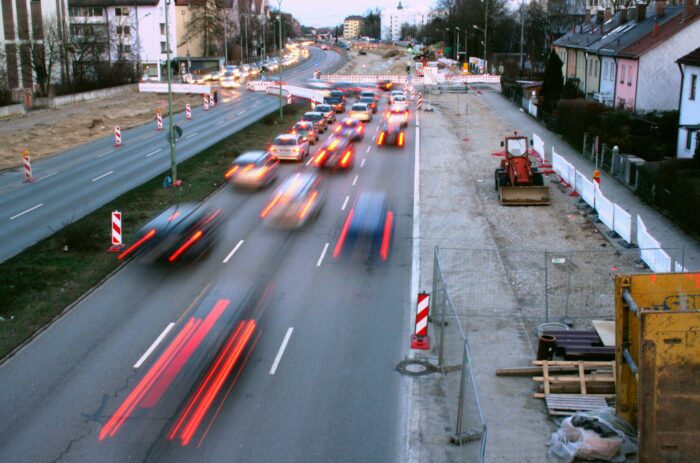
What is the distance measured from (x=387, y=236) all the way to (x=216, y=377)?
11244mm

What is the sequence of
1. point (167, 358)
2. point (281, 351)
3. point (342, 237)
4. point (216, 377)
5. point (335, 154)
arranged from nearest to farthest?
point (216, 377), point (167, 358), point (281, 351), point (342, 237), point (335, 154)

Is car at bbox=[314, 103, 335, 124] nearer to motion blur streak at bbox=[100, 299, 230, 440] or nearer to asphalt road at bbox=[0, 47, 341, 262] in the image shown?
asphalt road at bbox=[0, 47, 341, 262]

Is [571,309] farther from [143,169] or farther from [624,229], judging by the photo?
[143,169]

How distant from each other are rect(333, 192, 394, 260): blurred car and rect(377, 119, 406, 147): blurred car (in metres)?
15.6

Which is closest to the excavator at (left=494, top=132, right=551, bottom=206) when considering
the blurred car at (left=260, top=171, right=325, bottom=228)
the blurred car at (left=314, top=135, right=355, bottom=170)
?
the blurred car at (left=260, top=171, right=325, bottom=228)

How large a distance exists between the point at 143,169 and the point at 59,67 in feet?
169

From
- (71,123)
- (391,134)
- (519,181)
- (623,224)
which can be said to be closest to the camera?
(623,224)

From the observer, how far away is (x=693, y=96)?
32.4 meters

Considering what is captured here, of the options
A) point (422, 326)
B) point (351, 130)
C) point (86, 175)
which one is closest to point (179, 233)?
point (422, 326)

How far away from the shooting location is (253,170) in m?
35.4

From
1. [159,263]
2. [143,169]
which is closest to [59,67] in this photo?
[143,169]

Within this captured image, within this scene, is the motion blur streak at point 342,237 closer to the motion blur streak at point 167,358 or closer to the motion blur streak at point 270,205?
the motion blur streak at point 270,205

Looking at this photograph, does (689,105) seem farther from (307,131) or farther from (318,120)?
(318,120)

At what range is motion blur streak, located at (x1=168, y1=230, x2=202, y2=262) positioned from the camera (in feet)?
72.0
